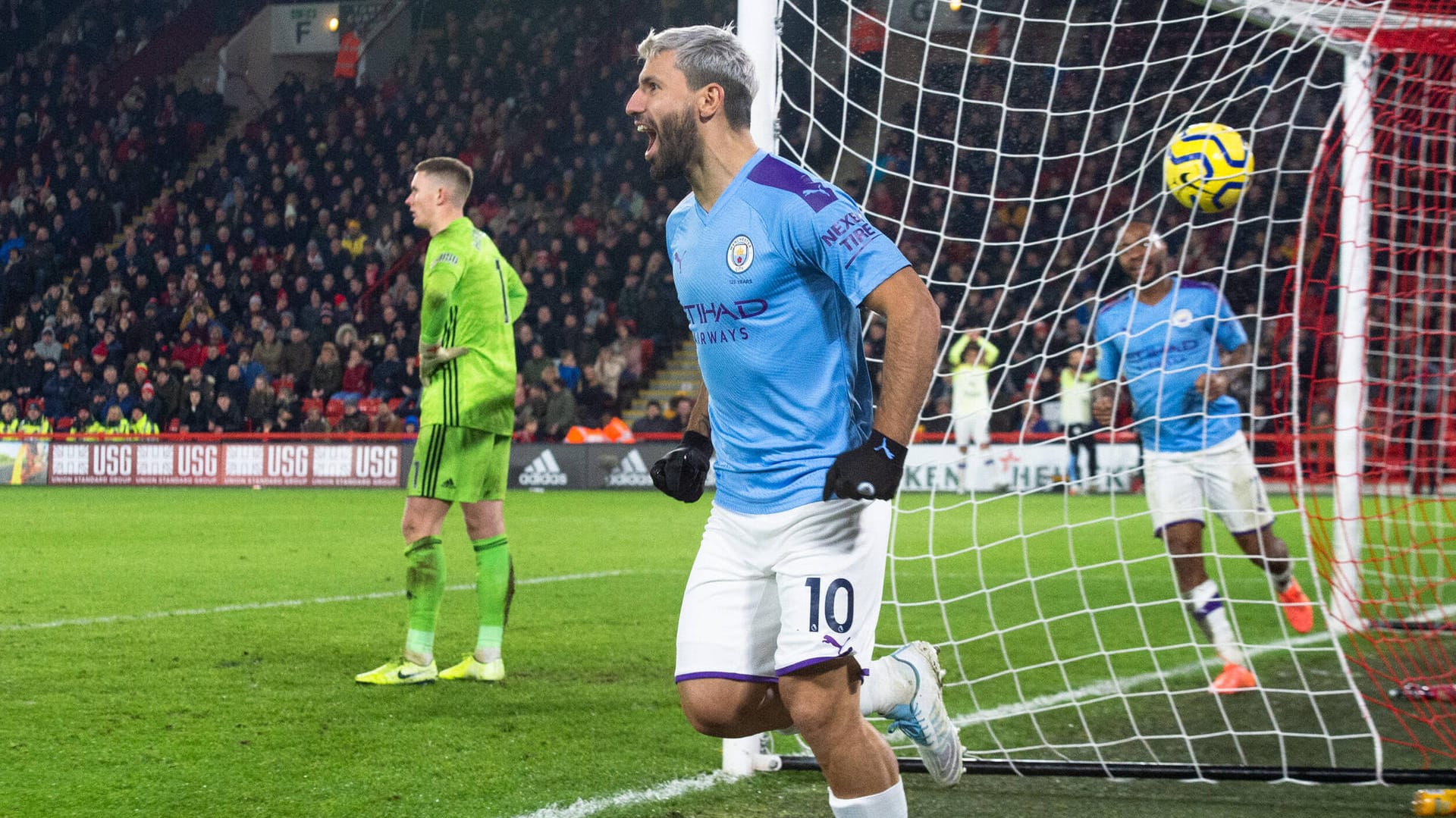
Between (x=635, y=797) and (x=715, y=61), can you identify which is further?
(x=635, y=797)

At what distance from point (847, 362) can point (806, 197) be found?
0.37 metres

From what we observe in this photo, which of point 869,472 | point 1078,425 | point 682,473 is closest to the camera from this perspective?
point 869,472

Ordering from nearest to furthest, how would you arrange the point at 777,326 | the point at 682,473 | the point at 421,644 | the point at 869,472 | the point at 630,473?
the point at 869,472 < the point at 777,326 < the point at 682,473 < the point at 421,644 < the point at 630,473

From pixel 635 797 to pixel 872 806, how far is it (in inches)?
45.3

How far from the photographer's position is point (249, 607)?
7.60 m

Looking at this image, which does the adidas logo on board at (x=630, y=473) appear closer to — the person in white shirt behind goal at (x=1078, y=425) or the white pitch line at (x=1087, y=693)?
the person in white shirt behind goal at (x=1078, y=425)

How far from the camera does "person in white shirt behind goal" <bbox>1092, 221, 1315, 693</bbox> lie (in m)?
5.95

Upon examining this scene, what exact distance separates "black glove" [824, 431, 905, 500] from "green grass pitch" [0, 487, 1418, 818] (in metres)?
1.36

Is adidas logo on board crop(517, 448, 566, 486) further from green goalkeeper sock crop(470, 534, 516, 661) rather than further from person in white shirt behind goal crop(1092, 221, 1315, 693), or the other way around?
person in white shirt behind goal crop(1092, 221, 1315, 693)

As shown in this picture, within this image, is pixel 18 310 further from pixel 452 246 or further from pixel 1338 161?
pixel 1338 161

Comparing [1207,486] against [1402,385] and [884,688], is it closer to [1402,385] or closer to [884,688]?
[1402,385]

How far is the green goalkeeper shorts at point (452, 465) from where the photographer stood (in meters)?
5.63

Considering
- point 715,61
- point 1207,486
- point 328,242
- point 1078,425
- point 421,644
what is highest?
point 328,242

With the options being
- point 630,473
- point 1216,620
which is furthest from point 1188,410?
point 630,473
